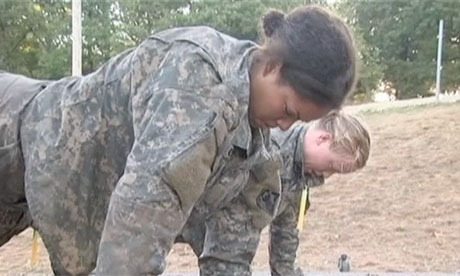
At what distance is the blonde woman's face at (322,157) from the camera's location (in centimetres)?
238

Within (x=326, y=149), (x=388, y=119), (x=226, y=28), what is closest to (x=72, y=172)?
(x=326, y=149)

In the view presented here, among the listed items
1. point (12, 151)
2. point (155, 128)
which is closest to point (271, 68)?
point (155, 128)

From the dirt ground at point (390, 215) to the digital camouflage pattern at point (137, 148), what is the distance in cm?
254

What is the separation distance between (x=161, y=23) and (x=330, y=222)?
12.9m

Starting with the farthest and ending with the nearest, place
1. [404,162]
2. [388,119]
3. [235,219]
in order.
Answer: [388,119], [404,162], [235,219]

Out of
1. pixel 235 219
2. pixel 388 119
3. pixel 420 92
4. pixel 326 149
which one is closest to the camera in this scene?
pixel 235 219

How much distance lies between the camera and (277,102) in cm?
146

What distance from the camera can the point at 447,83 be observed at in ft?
62.7

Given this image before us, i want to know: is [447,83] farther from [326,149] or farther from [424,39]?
[326,149]

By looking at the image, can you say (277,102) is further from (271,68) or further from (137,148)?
(137,148)

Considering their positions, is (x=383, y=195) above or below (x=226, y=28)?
below

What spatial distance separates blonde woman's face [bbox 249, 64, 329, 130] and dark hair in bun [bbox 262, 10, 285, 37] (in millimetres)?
74

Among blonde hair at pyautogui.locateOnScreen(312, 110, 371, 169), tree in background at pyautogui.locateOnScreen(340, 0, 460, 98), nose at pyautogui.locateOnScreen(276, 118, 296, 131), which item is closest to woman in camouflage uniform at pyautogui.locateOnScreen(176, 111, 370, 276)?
blonde hair at pyautogui.locateOnScreen(312, 110, 371, 169)

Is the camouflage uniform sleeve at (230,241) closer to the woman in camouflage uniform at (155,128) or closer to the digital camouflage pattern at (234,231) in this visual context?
the digital camouflage pattern at (234,231)
